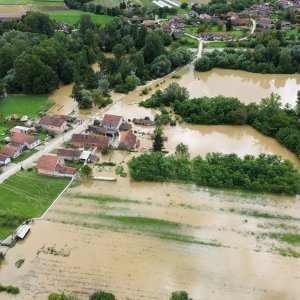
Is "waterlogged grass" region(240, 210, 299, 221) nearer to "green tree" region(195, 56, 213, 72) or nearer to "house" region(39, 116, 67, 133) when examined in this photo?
"house" region(39, 116, 67, 133)

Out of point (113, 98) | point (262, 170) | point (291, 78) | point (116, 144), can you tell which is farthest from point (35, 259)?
point (291, 78)

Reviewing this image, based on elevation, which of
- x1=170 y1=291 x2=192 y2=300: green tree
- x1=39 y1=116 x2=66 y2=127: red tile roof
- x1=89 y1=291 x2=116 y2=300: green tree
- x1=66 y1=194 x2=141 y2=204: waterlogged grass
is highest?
x1=39 y1=116 x2=66 y2=127: red tile roof

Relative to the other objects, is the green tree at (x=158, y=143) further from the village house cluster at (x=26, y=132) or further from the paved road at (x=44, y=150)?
the village house cluster at (x=26, y=132)

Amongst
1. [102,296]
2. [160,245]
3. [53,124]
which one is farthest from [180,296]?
[53,124]

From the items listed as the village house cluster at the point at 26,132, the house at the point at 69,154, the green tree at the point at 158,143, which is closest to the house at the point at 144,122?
the green tree at the point at 158,143

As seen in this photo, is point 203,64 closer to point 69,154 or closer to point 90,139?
point 90,139

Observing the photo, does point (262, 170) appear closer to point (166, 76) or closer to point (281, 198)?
point (281, 198)

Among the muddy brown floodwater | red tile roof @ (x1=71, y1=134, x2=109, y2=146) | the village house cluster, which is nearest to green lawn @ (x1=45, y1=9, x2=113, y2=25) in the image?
the village house cluster
